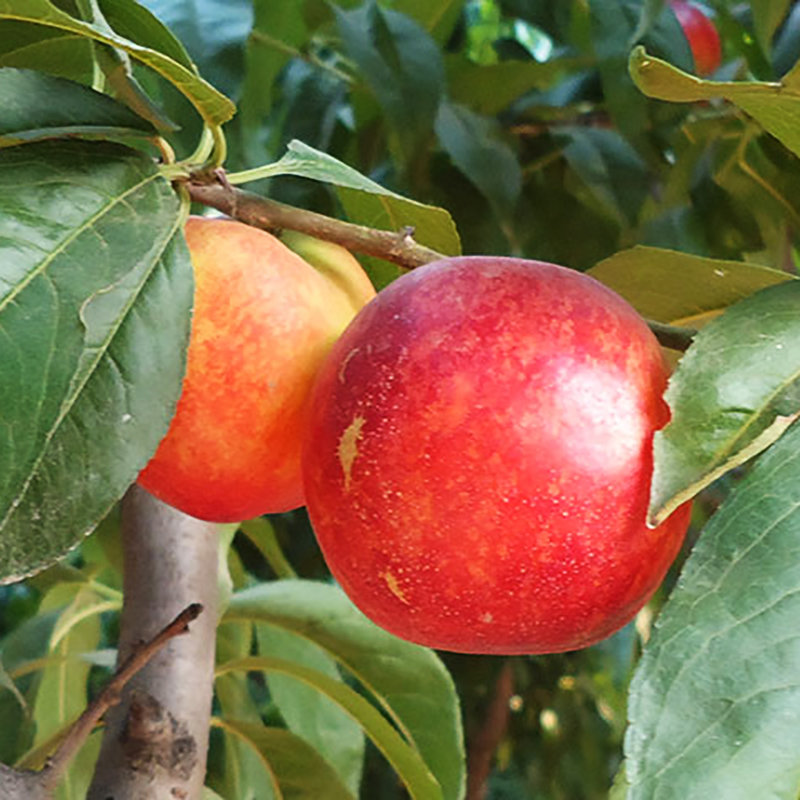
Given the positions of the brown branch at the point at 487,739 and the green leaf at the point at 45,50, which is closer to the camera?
the green leaf at the point at 45,50

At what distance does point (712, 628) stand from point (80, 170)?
0.22m

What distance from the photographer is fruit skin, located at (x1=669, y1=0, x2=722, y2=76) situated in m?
1.07

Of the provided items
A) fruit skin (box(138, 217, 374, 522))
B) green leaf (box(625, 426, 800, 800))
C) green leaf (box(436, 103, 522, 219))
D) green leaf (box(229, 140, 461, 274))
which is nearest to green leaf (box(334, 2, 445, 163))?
green leaf (box(436, 103, 522, 219))

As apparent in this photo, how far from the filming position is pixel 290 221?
15.7 inches

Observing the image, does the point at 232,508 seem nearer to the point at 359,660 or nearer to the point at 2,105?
the point at 2,105

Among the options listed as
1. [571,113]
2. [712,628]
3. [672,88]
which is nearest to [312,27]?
[571,113]

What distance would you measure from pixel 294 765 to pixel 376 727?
7 cm

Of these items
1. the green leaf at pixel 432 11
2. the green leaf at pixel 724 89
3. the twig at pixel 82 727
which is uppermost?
the green leaf at pixel 724 89

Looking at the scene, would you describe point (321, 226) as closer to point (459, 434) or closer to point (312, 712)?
point (459, 434)

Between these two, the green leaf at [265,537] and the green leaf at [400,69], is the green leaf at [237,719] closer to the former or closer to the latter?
the green leaf at [265,537]

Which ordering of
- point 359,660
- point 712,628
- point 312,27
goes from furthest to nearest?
point 312,27 → point 359,660 → point 712,628

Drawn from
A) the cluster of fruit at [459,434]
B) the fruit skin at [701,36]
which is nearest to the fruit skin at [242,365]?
the cluster of fruit at [459,434]

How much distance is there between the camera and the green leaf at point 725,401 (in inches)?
11.8

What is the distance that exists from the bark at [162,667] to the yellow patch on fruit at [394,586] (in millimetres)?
187
